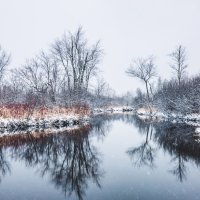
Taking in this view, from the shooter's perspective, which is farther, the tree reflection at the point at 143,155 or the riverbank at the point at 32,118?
the riverbank at the point at 32,118

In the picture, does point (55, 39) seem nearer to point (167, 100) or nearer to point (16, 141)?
point (167, 100)

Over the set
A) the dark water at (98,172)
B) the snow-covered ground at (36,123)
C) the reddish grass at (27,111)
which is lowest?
the dark water at (98,172)

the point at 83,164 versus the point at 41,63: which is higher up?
the point at 41,63

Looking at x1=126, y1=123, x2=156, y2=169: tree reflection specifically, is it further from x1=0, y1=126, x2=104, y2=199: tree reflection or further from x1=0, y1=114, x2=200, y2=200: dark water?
x1=0, y1=126, x2=104, y2=199: tree reflection

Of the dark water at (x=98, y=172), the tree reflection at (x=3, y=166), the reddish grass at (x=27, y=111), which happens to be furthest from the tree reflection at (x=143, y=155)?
the reddish grass at (x=27, y=111)

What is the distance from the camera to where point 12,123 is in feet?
50.9

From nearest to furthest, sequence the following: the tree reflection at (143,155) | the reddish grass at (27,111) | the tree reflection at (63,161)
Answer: the tree reflection at (63,161) < the tree reflection at (143,155) < the reddish grass at (27,111)

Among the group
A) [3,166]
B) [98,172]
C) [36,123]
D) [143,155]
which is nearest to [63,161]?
[98,172]

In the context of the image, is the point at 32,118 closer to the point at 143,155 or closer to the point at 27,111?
the point at 27,111

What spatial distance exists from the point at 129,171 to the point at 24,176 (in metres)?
3.17

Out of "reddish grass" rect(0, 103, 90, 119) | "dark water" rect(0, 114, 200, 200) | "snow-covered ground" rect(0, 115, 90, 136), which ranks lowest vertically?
"dark water" rect(0, 114, 200, 200)

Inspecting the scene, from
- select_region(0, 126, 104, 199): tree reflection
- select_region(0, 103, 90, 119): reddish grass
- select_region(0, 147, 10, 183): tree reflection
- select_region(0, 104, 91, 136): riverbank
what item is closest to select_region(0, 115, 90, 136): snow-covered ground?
select_region(0, 104, 91, 136): riverbank

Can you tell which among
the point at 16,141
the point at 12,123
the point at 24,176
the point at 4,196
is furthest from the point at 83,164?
the point at 12,123

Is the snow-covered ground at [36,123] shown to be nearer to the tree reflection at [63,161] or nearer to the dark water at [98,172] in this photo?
the tree reflection at [63,161]
